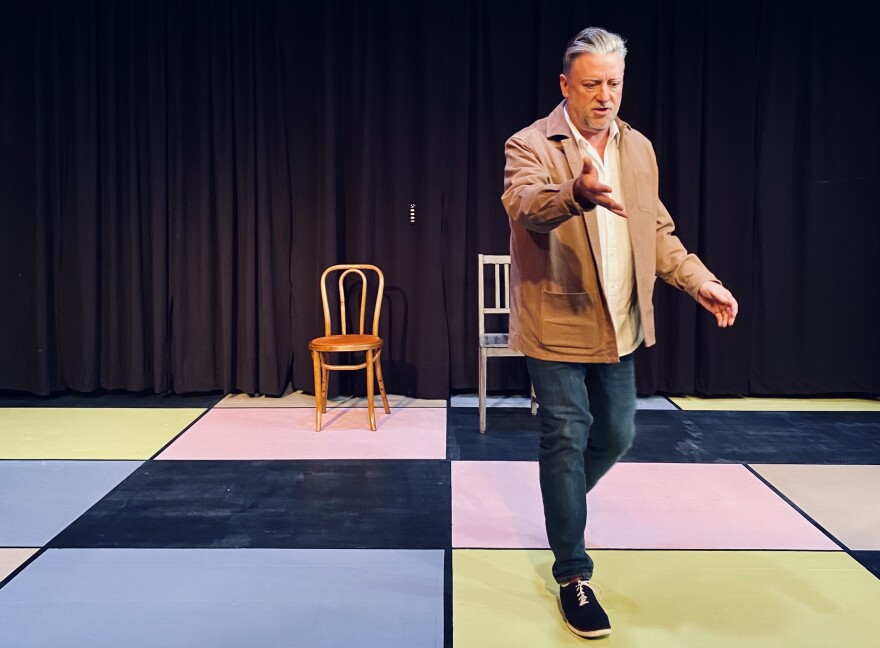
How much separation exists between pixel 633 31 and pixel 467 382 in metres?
2.25

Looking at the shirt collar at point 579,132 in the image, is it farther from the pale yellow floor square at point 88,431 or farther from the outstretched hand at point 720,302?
the pale yellow floor square at point 88,431

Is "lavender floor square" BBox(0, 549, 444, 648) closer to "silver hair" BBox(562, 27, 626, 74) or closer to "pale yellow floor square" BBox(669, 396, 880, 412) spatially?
"silver hair" BBox(562, 27, 626, 74)

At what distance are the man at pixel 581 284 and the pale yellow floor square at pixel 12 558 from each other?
152 cm

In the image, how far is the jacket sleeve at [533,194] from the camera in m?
1.54

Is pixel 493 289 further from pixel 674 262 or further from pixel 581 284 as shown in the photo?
pixel 581 284

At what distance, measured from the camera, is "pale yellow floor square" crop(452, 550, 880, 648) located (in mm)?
1801

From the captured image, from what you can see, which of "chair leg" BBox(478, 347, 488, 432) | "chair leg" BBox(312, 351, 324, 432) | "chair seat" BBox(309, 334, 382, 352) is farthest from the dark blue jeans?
"chair leg" BBox(312, 351, 324, 432)

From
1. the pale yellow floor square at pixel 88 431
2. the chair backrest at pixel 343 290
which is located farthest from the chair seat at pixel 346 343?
the pale yellow floor square at pixel 88 431

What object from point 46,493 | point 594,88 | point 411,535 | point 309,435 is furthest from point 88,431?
point 594,88

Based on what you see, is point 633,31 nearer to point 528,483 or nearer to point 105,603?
point 528,483

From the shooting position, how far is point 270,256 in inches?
177

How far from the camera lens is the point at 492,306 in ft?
15.2

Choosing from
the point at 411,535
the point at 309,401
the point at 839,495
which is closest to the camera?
the point at 411,535

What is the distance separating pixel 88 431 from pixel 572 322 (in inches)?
113
